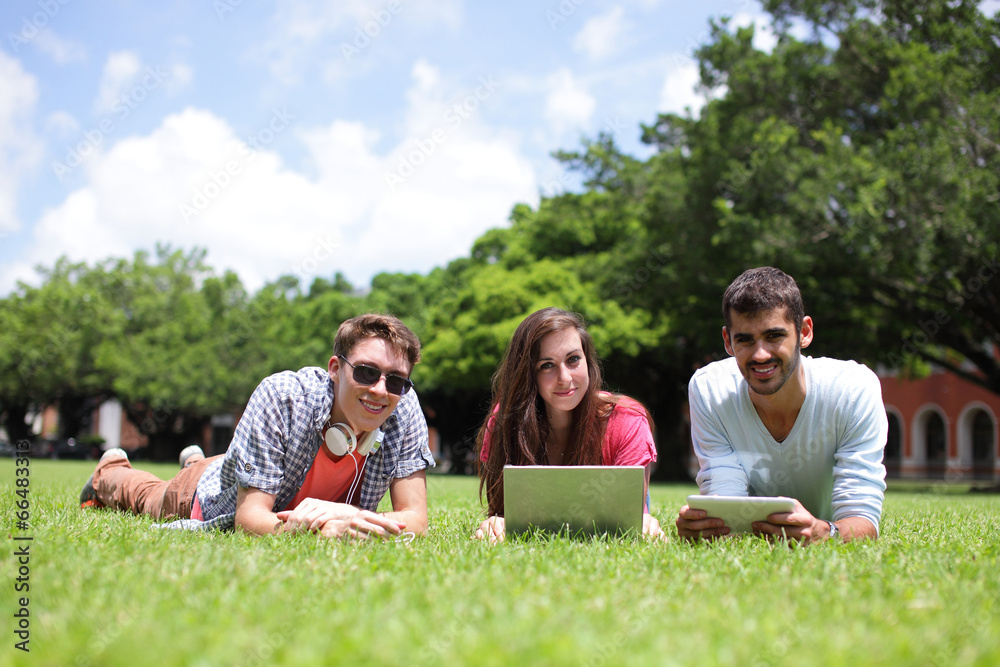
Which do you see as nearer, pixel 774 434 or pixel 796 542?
pixel 796 542

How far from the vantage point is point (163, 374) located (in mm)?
38781

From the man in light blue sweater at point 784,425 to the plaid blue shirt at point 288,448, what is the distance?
167 cm

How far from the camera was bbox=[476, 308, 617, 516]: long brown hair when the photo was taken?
4.66 metres

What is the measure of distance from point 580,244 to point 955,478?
67.5 feet

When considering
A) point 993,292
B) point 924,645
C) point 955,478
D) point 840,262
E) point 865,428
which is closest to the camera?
point 924,645

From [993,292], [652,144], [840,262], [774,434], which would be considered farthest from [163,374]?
[774,434]

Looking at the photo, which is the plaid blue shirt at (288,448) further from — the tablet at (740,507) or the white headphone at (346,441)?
the tablet at (740,507)

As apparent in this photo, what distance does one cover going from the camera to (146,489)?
558 cm

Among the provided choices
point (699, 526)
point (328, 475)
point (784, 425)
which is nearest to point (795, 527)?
point (699, 526)

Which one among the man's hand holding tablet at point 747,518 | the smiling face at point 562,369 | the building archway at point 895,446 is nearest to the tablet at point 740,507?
the man's hand holding tablet at point 747,518

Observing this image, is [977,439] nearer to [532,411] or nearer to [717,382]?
[717,382]

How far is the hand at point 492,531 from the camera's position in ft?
13.2

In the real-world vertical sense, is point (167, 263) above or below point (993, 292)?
above

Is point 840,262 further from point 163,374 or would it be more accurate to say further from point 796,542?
point 163,374
